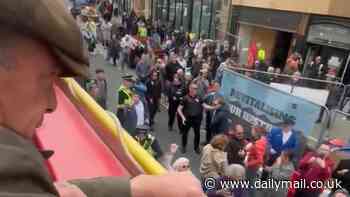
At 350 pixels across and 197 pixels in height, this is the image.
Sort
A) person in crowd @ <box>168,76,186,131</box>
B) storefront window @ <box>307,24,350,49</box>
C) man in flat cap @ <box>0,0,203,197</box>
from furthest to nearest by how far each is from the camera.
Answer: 1. storefront window @ <box>307,24,350,49</box>
2. person in crowd @ <box>168,76,186,131</box>
3. man in flat cap @ <box>0,0,203,197</box>

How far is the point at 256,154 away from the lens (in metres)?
5.31

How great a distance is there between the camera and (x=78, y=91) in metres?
2.14

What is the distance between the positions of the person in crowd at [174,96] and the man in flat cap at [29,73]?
295 inches

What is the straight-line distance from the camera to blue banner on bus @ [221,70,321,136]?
20.2ft

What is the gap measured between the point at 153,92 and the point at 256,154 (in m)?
3.81

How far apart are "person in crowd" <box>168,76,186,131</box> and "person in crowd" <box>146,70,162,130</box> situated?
306mm

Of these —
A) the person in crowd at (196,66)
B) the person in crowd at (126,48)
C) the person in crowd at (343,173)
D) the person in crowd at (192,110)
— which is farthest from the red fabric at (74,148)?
the person in crowd at (126,48)

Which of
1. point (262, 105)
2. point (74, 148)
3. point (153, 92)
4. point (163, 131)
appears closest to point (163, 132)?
point (163, 131)

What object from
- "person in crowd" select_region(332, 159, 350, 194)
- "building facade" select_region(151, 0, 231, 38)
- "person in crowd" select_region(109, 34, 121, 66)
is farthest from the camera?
"building facade" select_region(151, 0, 231, 38)

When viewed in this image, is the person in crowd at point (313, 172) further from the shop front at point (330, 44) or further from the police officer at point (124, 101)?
the shop front at point (330, 44)

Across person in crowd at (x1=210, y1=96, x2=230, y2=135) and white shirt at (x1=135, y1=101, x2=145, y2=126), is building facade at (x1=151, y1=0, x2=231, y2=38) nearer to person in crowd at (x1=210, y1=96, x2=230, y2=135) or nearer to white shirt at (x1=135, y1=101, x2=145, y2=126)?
person in crowd at (x1=210, y1=96, x2=230, y2=135)

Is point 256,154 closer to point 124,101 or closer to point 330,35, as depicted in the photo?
point 124,101

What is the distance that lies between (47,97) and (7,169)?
17 cm

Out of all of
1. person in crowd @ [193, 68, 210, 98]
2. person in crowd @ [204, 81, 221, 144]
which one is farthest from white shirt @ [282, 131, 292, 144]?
person in crowd @ [193, 68, 210, 98]
